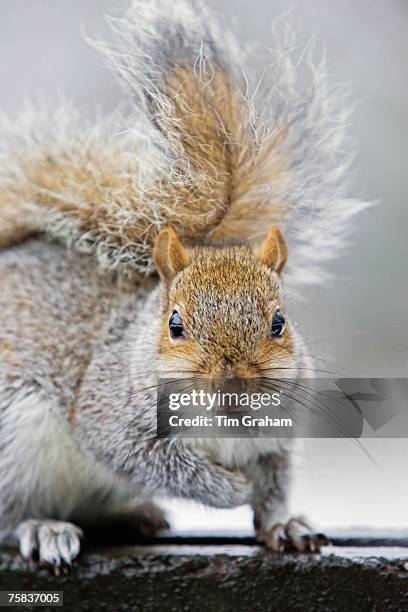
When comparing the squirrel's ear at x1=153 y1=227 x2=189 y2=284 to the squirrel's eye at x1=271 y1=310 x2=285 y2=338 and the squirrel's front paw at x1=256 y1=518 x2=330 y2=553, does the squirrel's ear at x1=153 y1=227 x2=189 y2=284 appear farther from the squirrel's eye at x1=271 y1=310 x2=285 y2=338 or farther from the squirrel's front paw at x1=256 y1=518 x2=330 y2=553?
the squirrel's front paw at x1=256 y1=518 x2=330 y2=553

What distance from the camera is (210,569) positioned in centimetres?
147

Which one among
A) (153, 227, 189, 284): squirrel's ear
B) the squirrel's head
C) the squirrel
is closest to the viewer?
the squirrel's head

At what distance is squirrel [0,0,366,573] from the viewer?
1711 mm

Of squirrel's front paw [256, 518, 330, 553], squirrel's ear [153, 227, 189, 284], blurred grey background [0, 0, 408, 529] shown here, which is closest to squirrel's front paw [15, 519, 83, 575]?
blurred grey background [0, 0, 408, 529]

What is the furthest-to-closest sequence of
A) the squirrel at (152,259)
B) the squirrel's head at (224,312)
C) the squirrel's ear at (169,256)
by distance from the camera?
the squirrel at (152,259) → the squirrel's ear at (169,256) → the squirrel's head at (224,312)

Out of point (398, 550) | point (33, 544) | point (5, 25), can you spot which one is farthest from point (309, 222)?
point (5, 25)

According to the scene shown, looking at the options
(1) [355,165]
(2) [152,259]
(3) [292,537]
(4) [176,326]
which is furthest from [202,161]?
(3) [292,537]

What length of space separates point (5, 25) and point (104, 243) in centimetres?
84

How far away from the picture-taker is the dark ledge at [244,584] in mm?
1462

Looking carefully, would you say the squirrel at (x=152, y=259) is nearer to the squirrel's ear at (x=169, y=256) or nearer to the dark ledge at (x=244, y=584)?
the squirrel's ear at (x=169, y=256)

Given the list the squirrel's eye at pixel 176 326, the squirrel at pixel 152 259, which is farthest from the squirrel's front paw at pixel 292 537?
the squirrel's eye at pixel 176 326

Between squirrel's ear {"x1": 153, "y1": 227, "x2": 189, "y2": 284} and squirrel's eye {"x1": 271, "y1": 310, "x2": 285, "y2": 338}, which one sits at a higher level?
squirrel's ear {"x1": 153, "y1": 227, "x2": 189, "y2": 284}

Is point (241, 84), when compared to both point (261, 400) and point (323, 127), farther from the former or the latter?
point (261, 400)

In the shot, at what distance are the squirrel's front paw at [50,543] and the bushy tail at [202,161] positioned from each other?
55 centimetres
